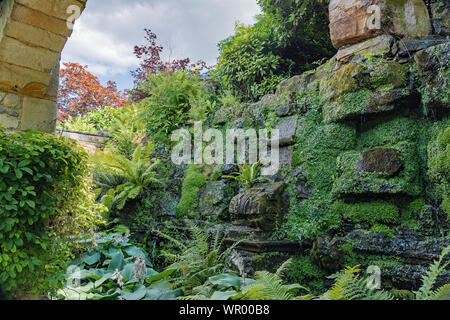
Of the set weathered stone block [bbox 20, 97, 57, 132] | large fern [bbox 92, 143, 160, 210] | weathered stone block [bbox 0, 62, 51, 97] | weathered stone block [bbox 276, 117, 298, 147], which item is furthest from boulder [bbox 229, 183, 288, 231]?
weathered stone block [bbox 0, 62, 51, 97]

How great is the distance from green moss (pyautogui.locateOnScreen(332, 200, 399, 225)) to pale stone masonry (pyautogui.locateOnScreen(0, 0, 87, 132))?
311 cm

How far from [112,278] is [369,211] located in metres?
2.45

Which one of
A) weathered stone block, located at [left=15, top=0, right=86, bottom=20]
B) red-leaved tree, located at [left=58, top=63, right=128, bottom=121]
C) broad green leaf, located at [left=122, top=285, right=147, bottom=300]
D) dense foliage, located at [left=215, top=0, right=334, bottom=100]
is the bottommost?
broad green leaf, located at [left=122, top=285, right=147, bottom=300]

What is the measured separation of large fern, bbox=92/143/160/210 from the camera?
4.87m

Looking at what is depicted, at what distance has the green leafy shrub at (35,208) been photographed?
6.34 ft

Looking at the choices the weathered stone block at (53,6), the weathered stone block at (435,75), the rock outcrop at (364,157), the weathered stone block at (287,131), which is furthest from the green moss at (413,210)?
the weathered stone block at (53,6)

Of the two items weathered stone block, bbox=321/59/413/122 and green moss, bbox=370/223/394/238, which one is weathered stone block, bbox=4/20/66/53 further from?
green moss, bbox=370/223/394/238

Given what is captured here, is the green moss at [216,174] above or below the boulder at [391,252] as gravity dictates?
above

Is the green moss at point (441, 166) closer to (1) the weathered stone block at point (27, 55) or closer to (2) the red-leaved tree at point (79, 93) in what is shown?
(1) the weathered stone block at point (27, 55)

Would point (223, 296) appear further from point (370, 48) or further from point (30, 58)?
point (370, 48)

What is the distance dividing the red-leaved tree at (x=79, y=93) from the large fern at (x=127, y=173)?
610 cm

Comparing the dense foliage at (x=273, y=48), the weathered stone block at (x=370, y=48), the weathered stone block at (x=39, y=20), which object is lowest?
the weathered stone block at (x=39, y=20)

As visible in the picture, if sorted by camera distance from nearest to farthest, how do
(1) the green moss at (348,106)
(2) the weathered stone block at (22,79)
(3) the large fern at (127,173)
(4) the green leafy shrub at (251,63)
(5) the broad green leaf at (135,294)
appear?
1. (5) the broad green leaf at (135,294)
2. (2) the weathered stone block at (22,79)
3. (1) the green moss at (348,106)
4. (3) the large fern at (127,173)
5. (4) the green leafy shrub at (251,63)

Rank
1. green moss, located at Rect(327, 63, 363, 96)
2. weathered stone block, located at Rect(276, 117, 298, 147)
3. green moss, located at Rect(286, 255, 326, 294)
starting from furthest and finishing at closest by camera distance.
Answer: weathered stone block, located at Rect(276, 117, 298, 147)
green moss, located at Rect(327, 63, 363, 96)
green moss, located at Rect(286, 255, 326, 294)
